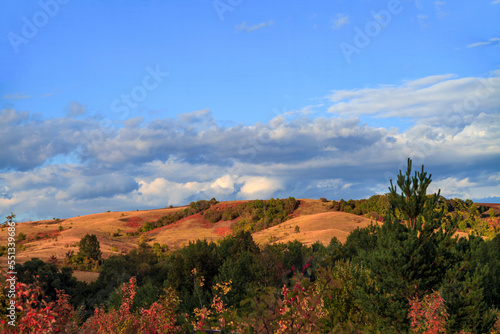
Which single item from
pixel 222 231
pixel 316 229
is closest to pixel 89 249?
pixel 316 229

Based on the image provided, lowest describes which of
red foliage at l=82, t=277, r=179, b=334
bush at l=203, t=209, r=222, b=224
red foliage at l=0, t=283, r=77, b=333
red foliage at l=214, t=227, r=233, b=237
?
red foliage at l=214, t=227, r=233, b=237

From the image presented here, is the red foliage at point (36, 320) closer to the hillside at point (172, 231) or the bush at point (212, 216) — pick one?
the hillside at point (172, 231)

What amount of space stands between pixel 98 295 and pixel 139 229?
4708 cm

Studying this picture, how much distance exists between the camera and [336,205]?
2731 inches

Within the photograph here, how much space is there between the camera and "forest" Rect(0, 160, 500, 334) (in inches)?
241

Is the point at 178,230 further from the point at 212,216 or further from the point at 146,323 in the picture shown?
the point at 146,323

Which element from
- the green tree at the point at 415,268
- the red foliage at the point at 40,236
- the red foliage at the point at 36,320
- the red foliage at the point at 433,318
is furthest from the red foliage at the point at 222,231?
the red foliage at the point at 36,320

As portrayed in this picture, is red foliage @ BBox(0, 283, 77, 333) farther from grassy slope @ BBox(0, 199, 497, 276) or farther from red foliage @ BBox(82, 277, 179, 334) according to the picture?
grassy slope @ BBox(0, 199, 497, 276)

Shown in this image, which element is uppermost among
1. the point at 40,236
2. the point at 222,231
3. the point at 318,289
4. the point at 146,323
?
the point at 40,236

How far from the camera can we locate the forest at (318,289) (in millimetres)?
6121

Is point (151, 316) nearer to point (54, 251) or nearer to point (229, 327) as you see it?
point (229, 327)

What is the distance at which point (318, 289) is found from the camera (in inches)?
544

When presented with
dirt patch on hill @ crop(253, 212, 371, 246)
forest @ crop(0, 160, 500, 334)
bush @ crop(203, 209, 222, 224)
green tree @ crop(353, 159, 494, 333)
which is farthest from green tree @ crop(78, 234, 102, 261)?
bush @ crop(203, 209, 222, 224)

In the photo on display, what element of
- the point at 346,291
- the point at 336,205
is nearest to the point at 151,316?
the point at 346,291
